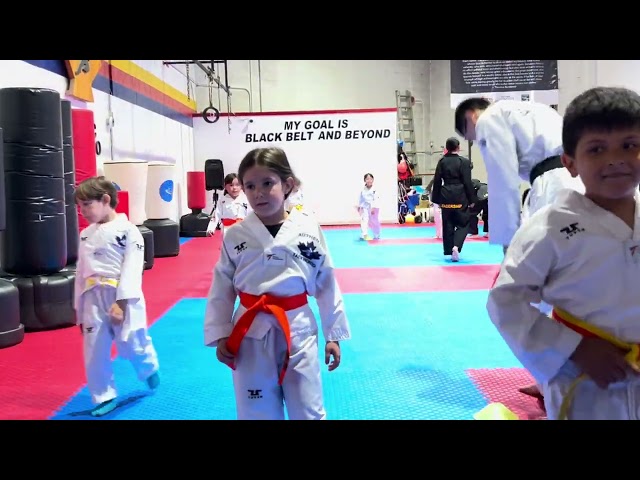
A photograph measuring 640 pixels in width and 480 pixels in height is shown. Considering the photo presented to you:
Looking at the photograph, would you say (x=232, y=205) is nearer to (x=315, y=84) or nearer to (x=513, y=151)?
(x=513, y=151)

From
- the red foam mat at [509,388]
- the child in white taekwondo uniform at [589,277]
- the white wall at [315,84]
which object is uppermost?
the white wall at [315,84]

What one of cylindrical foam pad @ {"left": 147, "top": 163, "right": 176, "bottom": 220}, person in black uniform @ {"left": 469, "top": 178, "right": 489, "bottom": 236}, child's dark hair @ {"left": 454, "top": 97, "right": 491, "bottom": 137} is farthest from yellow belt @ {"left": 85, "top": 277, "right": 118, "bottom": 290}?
cylindrical foam pad @ {"left": 147, "top": 163, "right": 176, "bottom": 220}

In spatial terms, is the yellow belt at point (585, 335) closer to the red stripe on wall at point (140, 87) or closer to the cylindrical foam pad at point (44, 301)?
the cylindrical foam pad at point (44, 301)

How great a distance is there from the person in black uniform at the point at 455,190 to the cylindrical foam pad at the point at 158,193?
4.67 m

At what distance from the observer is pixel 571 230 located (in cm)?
142

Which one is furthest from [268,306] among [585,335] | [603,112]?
[603,112]

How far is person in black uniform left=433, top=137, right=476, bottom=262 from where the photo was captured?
827cm

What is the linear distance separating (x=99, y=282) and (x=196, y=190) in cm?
1084

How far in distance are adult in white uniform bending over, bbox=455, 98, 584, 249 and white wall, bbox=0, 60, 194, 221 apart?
561 cm

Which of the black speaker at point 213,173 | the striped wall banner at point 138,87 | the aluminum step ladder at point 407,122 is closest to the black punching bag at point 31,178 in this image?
the striped wall banner at point 138,87

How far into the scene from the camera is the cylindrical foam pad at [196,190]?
13.8m
